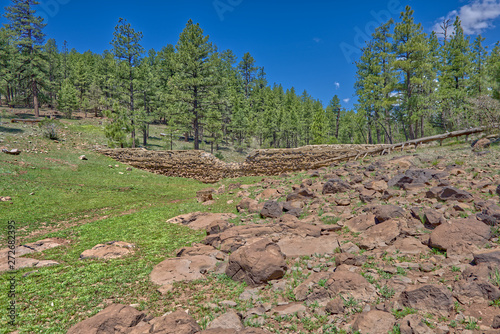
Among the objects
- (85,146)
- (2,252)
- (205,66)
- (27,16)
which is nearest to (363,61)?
(205,66)

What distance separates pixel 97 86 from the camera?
5731 cm

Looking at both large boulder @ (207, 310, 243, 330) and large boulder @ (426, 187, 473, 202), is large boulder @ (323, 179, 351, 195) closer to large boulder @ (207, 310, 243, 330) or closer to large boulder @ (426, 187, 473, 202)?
large boulder @ (426, 187, 473, 202)

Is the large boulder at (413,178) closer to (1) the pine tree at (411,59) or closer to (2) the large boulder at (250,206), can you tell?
(2) the large boulder at (250,206)

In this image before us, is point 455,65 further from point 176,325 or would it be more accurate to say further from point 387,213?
point 176,325

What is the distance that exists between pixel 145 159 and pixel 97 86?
4806 cm

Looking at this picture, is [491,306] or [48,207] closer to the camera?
[491,306]

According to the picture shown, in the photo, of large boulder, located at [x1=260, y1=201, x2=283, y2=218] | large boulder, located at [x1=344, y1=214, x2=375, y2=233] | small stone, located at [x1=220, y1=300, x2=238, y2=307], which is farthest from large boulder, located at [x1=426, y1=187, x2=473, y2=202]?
small stone, located at [x1=220, y1=300, x2=238, y2=307]

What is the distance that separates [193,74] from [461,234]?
27563mm

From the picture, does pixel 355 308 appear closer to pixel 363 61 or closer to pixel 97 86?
pixel 363 61

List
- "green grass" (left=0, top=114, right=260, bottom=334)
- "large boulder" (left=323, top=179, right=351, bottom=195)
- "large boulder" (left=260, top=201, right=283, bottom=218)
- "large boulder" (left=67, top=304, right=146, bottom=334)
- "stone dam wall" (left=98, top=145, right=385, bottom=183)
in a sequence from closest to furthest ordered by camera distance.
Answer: "large boulder" (left=67, top=304, right=146, bottom=334)
"green grass" (left=0, top=114, right=260, bottom=334)
"large boulder" (left=260, top=201, right=283, bottom=218)
"large boulder" (left=323, top=179, right=351, bottom=195)
"stone dam wall" (left=98, top=145, right=385, bottom=183)

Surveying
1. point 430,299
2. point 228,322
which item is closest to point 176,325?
point 228,322

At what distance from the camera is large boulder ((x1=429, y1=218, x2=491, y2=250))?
14.7ft

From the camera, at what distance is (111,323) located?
342 cm

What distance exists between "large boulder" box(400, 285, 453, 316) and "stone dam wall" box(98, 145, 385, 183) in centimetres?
1746
